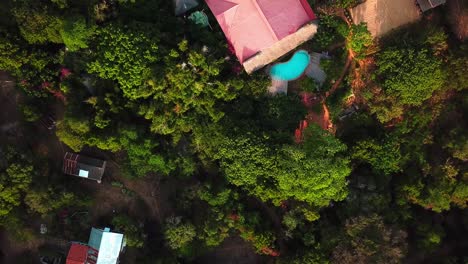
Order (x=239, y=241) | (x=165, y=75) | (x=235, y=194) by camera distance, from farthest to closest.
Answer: (x=239, y=241) < (x=235, y=194) < (x=165, y=75)

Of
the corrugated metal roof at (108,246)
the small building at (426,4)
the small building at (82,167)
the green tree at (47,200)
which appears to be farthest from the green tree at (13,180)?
the small building at (426,4)

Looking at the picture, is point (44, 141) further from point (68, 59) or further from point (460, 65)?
point (460, 65)

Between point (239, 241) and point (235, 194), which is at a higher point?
point (235, 194)

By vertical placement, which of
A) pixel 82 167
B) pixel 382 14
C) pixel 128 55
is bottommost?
pixel 382 14

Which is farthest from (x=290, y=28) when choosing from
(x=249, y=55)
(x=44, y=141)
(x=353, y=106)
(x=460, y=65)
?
(x=44, y=141)

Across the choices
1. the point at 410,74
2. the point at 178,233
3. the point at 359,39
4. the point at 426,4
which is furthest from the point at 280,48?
the point at 178,233

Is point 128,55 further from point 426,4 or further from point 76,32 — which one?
point 426,4

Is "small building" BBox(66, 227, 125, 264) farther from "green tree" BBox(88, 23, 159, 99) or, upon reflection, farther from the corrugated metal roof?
"green tree" BBox(88, 23, 159, 99)
